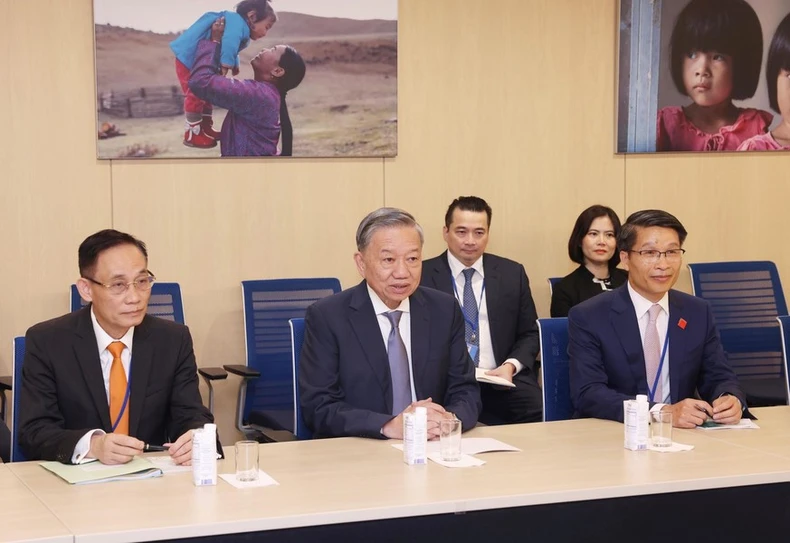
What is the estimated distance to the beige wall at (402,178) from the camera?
5.25 meters

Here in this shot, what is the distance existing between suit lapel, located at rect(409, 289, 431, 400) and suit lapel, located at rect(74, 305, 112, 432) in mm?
1092

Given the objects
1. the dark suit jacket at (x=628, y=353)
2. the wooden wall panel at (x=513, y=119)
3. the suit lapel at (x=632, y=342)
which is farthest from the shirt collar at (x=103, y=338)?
the wooden wall panel at (x=513, y=119)

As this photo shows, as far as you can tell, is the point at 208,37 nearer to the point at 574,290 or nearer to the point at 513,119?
the point at 513,119

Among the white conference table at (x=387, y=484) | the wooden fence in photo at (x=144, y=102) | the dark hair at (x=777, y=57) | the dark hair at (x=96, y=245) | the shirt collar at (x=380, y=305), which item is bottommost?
the white conference table at (x=387, y=484)

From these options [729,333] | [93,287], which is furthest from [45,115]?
[729,333]

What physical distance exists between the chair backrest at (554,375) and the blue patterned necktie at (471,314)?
1.34 m

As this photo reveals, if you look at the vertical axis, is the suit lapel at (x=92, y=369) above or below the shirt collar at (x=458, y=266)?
below

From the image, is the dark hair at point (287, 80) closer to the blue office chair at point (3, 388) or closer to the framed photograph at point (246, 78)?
the framed photograph at point (246, 78)

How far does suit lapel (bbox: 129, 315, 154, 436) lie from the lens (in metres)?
3.50

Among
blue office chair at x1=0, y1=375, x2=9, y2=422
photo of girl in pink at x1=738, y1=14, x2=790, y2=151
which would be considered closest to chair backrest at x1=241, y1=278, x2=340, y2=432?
blue office chair at x1=0, y1=375, x2=9, y2=422

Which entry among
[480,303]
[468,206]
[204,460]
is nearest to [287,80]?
[468,206]

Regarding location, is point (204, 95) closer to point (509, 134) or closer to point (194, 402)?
point (509, 134)

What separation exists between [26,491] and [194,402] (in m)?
0.86

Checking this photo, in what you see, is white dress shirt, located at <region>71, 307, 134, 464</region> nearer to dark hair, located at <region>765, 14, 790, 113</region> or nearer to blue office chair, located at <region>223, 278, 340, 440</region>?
blue office chair, located at <region>223, 278, 340, 440</region>
